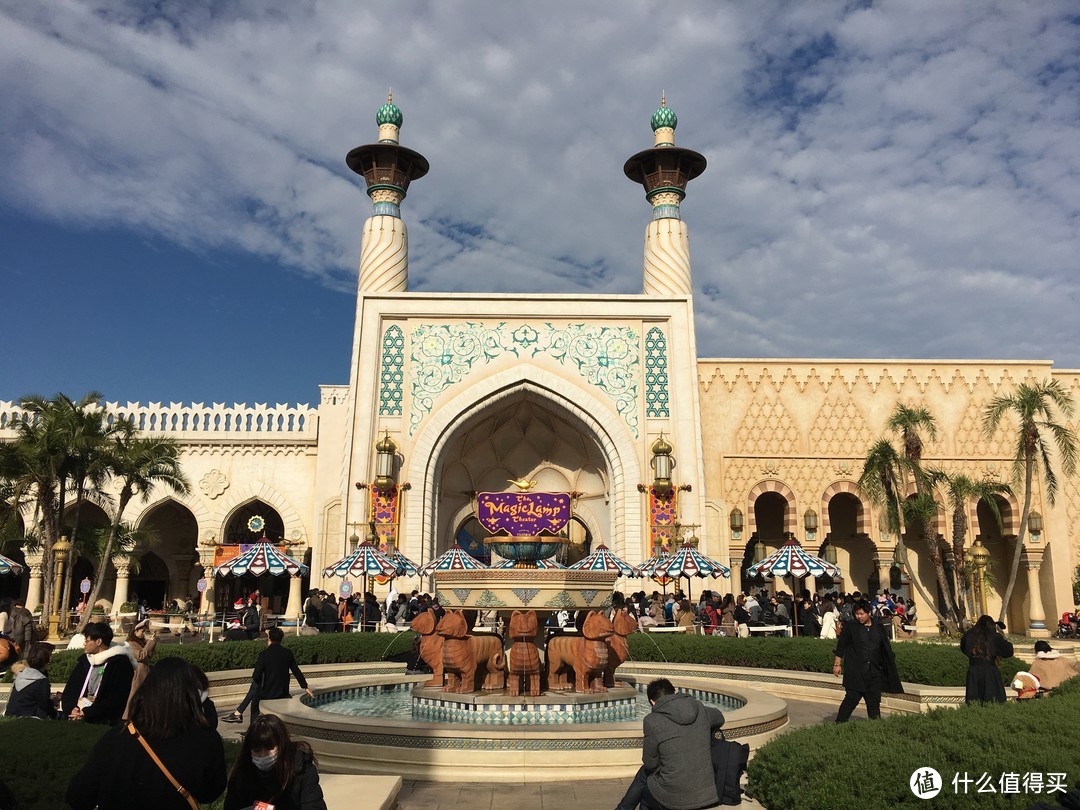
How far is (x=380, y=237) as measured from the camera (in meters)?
22.8

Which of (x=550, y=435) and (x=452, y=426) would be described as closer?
(x=452, y=426)

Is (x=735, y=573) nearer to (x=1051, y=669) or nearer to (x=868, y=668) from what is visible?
(x=1051, y=669)

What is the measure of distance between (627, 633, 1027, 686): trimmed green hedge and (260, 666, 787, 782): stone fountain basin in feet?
16.2

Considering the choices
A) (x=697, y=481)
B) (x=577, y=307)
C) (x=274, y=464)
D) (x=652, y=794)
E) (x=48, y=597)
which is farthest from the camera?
(x=274, y=464)

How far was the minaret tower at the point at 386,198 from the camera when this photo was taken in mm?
22625

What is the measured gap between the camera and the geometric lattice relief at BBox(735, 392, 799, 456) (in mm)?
22188

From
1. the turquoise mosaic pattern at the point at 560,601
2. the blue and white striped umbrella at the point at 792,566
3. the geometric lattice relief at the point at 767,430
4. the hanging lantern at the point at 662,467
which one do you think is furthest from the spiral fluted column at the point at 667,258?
the turquoise mosaic pattern at the point at 560,601

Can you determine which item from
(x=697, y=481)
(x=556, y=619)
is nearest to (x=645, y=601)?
(x=556, y=619)

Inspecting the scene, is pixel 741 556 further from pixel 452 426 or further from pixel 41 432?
pixel 41 432

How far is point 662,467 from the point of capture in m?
20.4

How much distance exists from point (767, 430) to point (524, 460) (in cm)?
682

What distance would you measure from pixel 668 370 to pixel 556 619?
28.9ft

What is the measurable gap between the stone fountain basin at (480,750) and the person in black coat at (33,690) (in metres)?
1.91

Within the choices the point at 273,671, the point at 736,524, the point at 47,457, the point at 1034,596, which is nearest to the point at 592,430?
the point at 736,524
